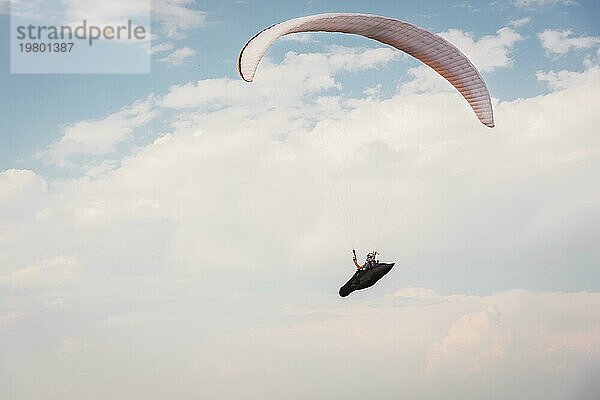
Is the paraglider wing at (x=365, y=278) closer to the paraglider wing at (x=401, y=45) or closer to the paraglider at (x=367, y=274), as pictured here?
the paraglider at (x=367, y=274)

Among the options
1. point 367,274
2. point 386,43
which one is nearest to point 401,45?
point 386,43

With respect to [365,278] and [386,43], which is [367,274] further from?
[386,43]

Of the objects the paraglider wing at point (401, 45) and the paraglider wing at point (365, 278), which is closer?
the paraglider wing at point (401, 45)

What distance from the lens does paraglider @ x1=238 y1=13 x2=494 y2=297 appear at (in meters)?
32.2

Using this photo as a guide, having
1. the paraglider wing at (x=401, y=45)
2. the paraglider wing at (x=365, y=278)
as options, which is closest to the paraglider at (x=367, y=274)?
the paraglider wing at (x=365, y=278)

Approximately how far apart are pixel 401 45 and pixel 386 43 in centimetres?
51

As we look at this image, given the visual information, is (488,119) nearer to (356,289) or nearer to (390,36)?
(390,36)

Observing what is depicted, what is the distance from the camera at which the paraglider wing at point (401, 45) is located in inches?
1267

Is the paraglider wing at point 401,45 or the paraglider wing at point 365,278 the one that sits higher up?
the paraglider wing at point 401,45

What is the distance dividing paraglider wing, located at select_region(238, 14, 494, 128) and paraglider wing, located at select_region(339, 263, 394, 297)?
6.19 meters

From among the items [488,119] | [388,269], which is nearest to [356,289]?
[388,269]

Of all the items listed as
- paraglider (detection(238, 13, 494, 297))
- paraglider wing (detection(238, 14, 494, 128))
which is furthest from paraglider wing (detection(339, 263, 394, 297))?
paraglider wing (detection(238, 14, 494, 128))

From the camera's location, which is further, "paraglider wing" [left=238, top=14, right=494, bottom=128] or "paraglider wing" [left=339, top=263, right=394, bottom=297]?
"paraglider wing" [left=339, top=263, right=394, bottom=297]

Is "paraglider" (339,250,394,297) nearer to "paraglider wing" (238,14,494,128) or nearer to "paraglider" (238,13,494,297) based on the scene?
"paraglider" (238,13,494,297)
